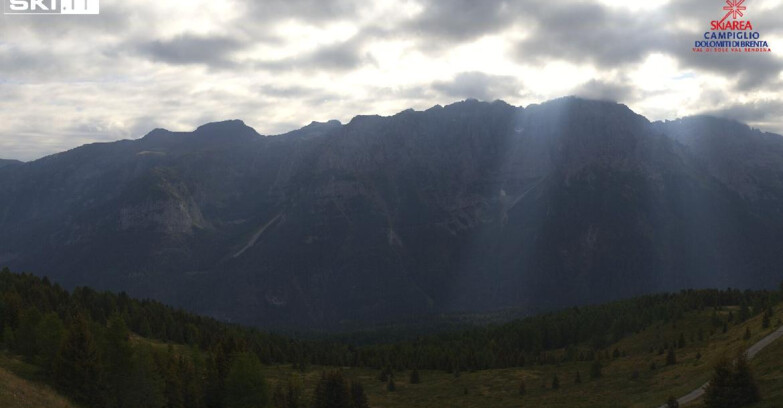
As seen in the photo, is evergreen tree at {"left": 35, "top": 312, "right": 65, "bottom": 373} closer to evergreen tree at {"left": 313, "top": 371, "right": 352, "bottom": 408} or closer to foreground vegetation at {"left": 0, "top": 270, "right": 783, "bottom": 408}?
foreground vegetation at {"left": 0, "top": 270, "right": 783, "bottom": 408}

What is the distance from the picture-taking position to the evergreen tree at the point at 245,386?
264 feet

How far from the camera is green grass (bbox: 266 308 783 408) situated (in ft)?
266

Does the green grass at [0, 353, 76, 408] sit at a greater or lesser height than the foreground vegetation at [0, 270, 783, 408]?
greater

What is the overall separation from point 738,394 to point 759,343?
125ft

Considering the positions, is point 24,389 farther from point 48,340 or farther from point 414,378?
point 414,378

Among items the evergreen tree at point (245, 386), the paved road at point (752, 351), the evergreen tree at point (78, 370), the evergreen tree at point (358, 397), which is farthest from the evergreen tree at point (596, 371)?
the evergreen tree at point (78, 370)

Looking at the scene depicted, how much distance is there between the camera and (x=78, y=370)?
2677 inches

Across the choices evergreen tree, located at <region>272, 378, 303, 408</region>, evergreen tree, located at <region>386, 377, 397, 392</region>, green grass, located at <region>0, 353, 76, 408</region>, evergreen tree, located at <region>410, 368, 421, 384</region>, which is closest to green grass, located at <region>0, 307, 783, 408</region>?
green grass, located at <region>0, 353, 76, 408</region>

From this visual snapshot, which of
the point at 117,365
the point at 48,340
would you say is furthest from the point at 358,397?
the point at 48,340

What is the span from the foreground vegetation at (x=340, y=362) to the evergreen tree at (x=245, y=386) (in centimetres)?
15

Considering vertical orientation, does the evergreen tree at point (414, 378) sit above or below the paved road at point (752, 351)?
below

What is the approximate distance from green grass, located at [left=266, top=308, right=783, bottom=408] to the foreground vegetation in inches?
16.3

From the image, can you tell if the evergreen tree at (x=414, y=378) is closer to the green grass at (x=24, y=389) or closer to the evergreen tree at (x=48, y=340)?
the evergreen tree at (x=48, y=340)

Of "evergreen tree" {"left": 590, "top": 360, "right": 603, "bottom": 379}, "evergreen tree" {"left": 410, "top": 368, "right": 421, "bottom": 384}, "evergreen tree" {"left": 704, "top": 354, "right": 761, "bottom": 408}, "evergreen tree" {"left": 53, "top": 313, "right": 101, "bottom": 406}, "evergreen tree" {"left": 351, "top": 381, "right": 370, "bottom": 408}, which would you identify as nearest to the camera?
"evergreen tree" {"left": 704, "top": 354, "right": 761, "bottom": 408}
